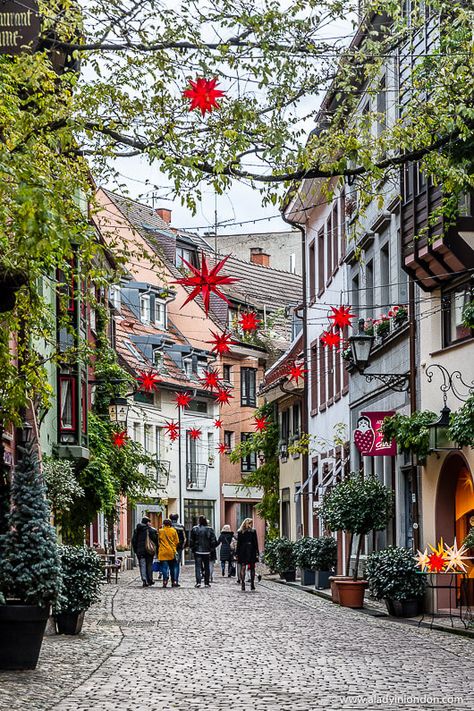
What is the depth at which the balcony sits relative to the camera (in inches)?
2549

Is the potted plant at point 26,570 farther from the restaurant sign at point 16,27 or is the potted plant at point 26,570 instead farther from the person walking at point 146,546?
the person walking at point 146,546

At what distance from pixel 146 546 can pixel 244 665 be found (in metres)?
20.0

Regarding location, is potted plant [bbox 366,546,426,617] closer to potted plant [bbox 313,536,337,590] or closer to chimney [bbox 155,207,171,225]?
potted plant [bbox 313,536,337,590]

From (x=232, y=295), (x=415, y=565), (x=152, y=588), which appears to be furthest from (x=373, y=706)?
(x=232, y=295)

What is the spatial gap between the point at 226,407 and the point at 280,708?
58.9 m

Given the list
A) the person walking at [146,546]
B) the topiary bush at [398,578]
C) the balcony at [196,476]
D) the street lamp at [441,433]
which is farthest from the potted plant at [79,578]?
the balcony at [196,476]

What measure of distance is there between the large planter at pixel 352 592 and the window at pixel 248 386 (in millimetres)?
44045

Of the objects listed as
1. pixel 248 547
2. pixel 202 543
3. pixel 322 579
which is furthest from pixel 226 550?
pixel 322 579

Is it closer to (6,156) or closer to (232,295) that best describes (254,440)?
(232,295)

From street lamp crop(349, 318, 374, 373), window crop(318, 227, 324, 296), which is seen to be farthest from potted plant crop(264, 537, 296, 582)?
street lamp crop(349, 318, 374, 373)

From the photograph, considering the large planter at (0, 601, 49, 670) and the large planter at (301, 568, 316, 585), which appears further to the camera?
the large planter at (301, 568, 316, 585)

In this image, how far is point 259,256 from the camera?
248 ft

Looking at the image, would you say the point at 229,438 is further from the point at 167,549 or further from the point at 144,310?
the point at 167,549

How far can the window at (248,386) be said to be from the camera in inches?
2771
